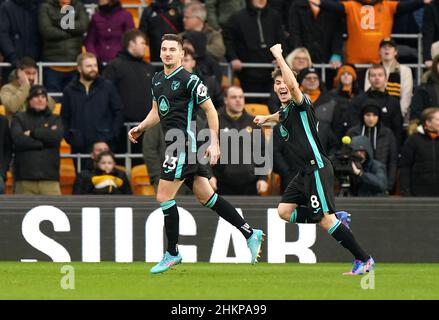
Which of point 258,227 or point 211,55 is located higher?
point 211,55

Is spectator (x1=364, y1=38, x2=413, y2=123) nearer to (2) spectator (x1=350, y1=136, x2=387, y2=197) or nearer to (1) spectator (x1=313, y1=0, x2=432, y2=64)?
(1) spectator (x1=313, y1=0, x2=432, y2=64)

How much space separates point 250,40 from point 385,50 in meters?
1.99

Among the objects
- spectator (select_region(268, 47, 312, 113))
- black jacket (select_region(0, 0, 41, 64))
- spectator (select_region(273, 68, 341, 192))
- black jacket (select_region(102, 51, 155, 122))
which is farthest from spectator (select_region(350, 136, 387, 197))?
black jacket (select_region(0, 0, 41, 64))

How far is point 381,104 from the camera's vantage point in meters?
15.9

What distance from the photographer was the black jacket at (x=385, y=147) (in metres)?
15.2

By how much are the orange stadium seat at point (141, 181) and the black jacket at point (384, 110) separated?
2824 millimetres

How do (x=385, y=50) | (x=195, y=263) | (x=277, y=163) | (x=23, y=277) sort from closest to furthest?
1. (x=23, y=277)
2. (x=195, y=263)
3. (x=277, y=163)
4. (x=385, y=50)

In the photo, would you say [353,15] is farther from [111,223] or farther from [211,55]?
[111,223]

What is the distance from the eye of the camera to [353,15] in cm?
1703

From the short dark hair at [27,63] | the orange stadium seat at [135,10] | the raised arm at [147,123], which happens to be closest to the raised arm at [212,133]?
the raised arm at [147,123]

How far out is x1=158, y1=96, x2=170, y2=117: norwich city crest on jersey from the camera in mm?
11180

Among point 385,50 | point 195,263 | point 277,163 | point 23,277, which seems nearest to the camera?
point 23,277

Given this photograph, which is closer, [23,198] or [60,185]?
[23,198]

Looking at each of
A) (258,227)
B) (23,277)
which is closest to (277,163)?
(258,227)
